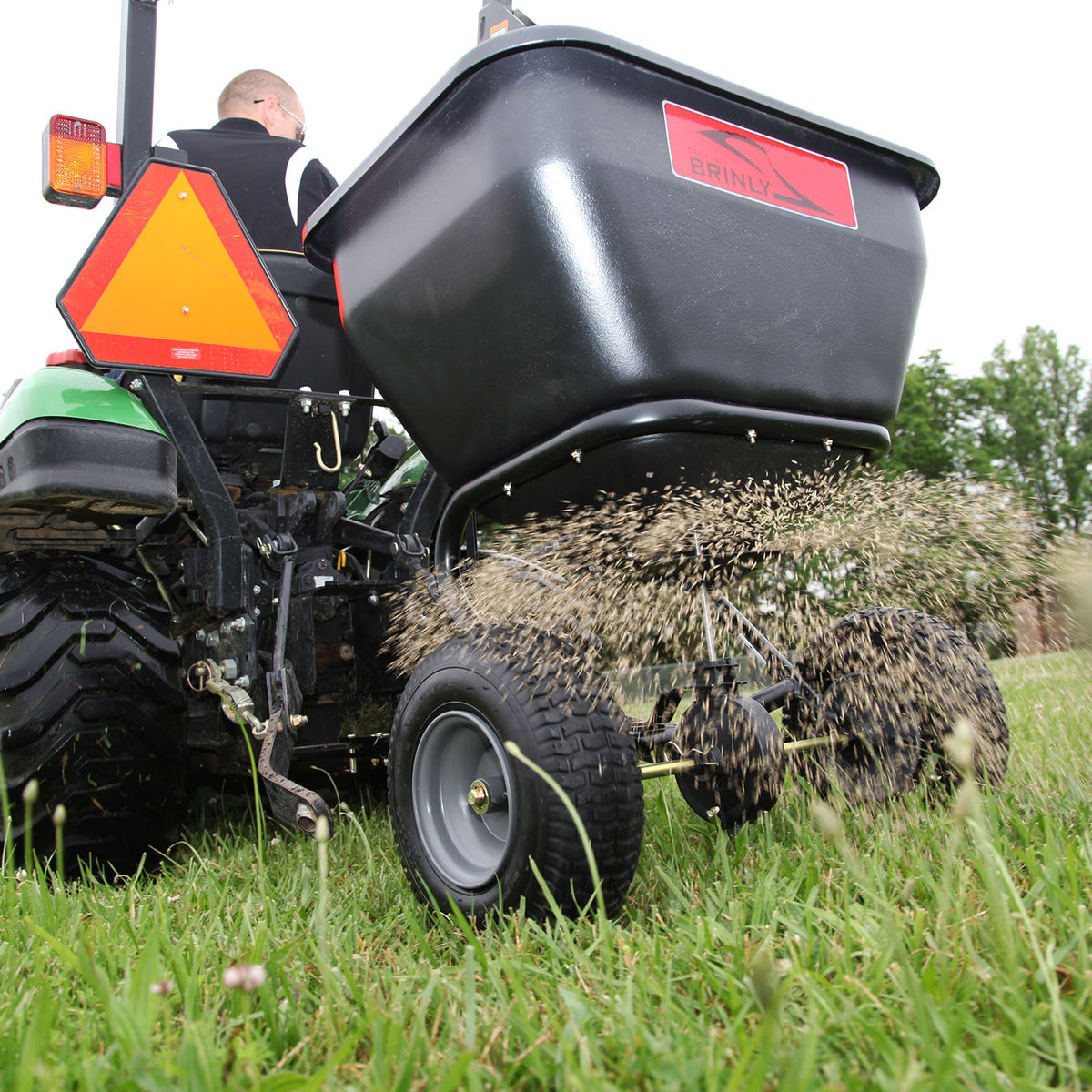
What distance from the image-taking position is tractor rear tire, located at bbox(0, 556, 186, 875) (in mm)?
1900

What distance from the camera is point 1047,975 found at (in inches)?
34.9

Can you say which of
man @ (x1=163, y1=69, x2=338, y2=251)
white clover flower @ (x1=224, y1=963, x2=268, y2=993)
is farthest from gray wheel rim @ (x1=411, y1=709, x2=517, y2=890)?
man @ (x1=163, y1=69, x2=338, y2=251)

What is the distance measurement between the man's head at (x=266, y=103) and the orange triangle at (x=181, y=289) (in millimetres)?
1117

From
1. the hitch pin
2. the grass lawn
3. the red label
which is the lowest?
the grass lawn

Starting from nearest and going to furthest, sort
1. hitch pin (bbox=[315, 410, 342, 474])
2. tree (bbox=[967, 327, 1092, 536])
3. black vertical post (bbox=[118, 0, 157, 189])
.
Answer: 1. black vertical post (bbox=[118, 0, 157, 189])
2. hitch pin (bbox=[315, 410, 342, 474])
3. tree (bbox=[967, 327, 1092, 536])

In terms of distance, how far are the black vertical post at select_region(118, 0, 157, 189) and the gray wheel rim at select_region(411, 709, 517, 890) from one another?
4.90 feet

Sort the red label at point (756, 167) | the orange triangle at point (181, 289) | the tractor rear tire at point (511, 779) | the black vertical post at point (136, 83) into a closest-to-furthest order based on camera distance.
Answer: the tractor rear tire at point (511, 779), the red label at point (756, 167), the orange triangle at point (181, 289), the black vertical post at point (136, 83)

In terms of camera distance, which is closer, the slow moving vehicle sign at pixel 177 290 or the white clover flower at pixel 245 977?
the white clover flower at pixel 245 977

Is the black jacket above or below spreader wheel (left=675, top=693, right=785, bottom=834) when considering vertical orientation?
above

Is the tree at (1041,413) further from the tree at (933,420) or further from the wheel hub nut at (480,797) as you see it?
the wheel hub nut at (480,797)

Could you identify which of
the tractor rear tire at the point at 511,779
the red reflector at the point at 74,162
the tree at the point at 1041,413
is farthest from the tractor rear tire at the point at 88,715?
the tree at the point at 1041,413

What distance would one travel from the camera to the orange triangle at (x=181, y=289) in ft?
6.58

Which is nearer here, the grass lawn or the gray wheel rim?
the grass lawn

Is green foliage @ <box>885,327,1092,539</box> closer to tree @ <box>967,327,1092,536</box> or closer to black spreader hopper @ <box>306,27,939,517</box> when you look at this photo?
tree @ <box>967,327,1092,536</box>
